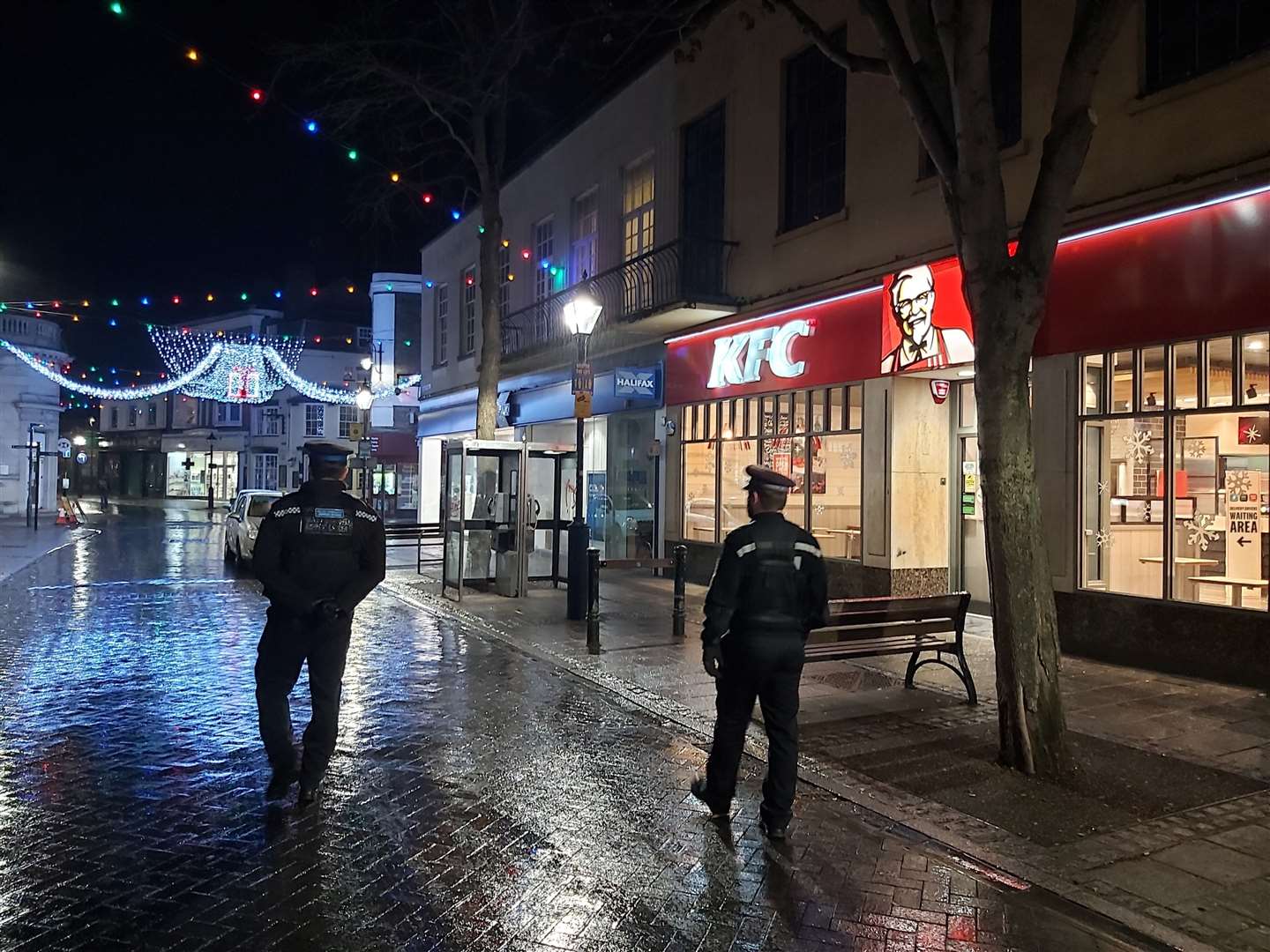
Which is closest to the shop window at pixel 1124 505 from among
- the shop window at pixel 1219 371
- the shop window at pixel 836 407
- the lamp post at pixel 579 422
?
the shop window at pixel 1219 371

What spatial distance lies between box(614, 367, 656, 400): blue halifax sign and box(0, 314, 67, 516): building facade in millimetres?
28872

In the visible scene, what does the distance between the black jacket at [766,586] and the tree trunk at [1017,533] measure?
1.77 meters

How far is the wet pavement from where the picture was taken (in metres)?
4.05

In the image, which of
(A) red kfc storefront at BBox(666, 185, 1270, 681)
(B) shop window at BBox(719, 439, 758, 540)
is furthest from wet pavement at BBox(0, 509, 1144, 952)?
(B) shop window at BBox(719, 439, 758, 540)

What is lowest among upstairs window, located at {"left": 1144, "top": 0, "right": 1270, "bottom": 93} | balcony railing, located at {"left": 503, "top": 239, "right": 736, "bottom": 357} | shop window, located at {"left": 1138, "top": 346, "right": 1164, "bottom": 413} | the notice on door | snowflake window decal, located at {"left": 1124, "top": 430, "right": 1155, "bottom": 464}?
the notice on door

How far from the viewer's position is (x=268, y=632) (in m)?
5.35

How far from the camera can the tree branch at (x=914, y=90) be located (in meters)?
6.54

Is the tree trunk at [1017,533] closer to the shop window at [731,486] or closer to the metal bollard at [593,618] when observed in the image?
the metal bollard at [593,618]

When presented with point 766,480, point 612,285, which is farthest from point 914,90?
point 612,285

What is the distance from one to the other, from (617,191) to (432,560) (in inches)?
314

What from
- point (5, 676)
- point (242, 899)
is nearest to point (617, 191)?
point (5, 676)

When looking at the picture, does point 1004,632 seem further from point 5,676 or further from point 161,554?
point 161,554

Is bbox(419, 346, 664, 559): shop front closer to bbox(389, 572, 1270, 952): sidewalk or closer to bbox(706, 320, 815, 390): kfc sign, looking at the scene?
bbox(706, 320, 815, 390): kfc sign

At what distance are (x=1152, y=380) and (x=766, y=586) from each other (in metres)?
6.02
